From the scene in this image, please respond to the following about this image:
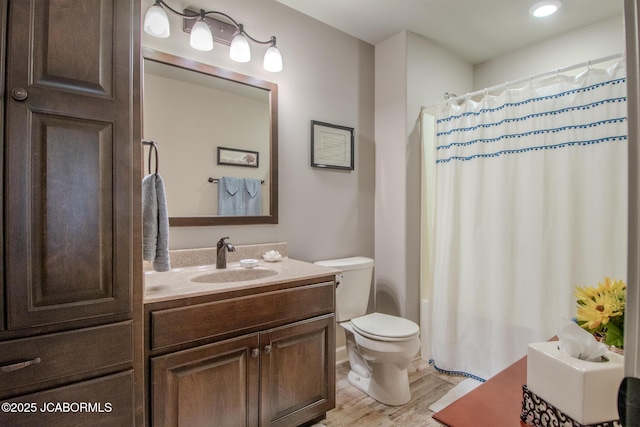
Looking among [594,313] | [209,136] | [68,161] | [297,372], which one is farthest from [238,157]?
[594,313]

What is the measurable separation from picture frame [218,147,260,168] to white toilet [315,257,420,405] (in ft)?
2.71

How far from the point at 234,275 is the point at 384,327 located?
3.18ft

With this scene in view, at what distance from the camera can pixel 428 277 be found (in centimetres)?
256

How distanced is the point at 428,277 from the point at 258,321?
1593 millimetres

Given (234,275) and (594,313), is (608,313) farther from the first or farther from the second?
(234,275)

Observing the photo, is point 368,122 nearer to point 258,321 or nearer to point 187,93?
point 187,93

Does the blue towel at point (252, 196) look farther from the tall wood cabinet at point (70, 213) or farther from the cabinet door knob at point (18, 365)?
the cabinet door knob at point (18, 365)

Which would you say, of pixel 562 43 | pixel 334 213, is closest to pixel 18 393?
pixel 334 213

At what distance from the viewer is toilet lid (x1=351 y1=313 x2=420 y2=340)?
1869 millimetres

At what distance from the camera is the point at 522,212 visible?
80.3 inches

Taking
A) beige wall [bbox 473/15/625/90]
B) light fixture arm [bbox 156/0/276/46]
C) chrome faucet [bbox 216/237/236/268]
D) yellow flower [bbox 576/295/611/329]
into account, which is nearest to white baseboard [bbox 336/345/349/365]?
chrome faucet [bbox 216/237/236/268]

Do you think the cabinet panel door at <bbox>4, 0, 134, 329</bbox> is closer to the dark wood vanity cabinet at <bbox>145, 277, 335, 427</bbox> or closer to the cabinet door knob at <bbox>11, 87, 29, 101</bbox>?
the cabinet door knob at <bbox>11, 87, 29, 101</bbox>

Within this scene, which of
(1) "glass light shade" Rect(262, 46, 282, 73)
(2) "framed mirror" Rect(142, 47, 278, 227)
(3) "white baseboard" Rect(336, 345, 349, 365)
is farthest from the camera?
(3) "white baseboard" Rect(336, 345, 349, 365)

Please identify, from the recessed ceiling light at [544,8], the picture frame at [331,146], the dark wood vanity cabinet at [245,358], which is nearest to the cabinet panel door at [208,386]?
the dark wood vanity cabinet at [245,358]
